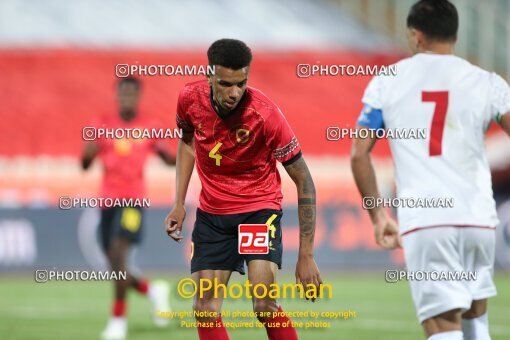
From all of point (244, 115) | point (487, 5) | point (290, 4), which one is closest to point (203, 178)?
point (244, 115)

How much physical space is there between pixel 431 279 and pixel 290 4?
69.9 feet

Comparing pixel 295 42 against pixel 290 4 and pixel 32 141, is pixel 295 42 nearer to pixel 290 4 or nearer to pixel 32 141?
pixel 290 4

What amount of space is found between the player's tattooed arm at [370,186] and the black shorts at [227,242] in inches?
43.3

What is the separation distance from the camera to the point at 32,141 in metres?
20.3

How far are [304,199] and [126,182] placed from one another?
16.9 ft

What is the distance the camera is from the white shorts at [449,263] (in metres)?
5.20

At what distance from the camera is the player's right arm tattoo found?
6301mm

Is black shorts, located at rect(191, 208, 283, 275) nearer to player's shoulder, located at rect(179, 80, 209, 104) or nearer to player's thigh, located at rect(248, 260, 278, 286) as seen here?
player's thigh, located at rect(248, 260, 278, 286)

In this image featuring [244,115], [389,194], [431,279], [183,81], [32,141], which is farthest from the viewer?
[183,81]
